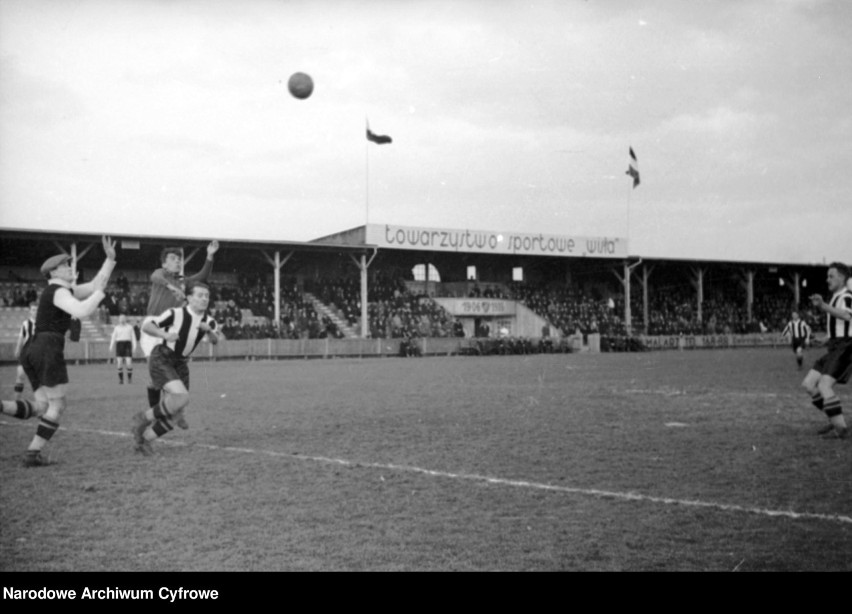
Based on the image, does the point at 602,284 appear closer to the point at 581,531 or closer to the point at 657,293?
the point at 657,293

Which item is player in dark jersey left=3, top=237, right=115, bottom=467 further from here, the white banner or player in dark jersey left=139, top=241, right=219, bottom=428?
the white banner

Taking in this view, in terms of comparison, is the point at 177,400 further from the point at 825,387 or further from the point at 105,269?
the point at 825,387

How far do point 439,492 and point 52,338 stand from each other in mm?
3401

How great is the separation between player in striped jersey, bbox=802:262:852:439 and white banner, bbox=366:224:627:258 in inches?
1268

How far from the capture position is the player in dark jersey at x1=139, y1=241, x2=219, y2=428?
24.7ft

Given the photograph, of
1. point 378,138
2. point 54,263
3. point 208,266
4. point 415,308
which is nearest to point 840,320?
point 208,266

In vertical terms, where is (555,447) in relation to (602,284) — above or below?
below

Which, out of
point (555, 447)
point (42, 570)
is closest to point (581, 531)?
point (42, 570)

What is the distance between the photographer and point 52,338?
255 inches

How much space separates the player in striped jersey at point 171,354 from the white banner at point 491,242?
3233 cm

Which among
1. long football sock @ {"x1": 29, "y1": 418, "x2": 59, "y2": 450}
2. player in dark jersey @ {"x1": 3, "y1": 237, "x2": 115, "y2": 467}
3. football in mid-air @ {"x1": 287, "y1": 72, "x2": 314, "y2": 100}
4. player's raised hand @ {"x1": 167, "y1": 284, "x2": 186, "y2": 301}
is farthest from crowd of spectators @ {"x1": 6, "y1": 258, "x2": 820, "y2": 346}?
player in dark jersey @ {"x1": 3, "y1": 237, "x2": 115, "y2": 467}

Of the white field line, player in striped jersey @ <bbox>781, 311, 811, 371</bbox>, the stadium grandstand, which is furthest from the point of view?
the stadium grandstand

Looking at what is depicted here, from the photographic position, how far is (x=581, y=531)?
484cm
